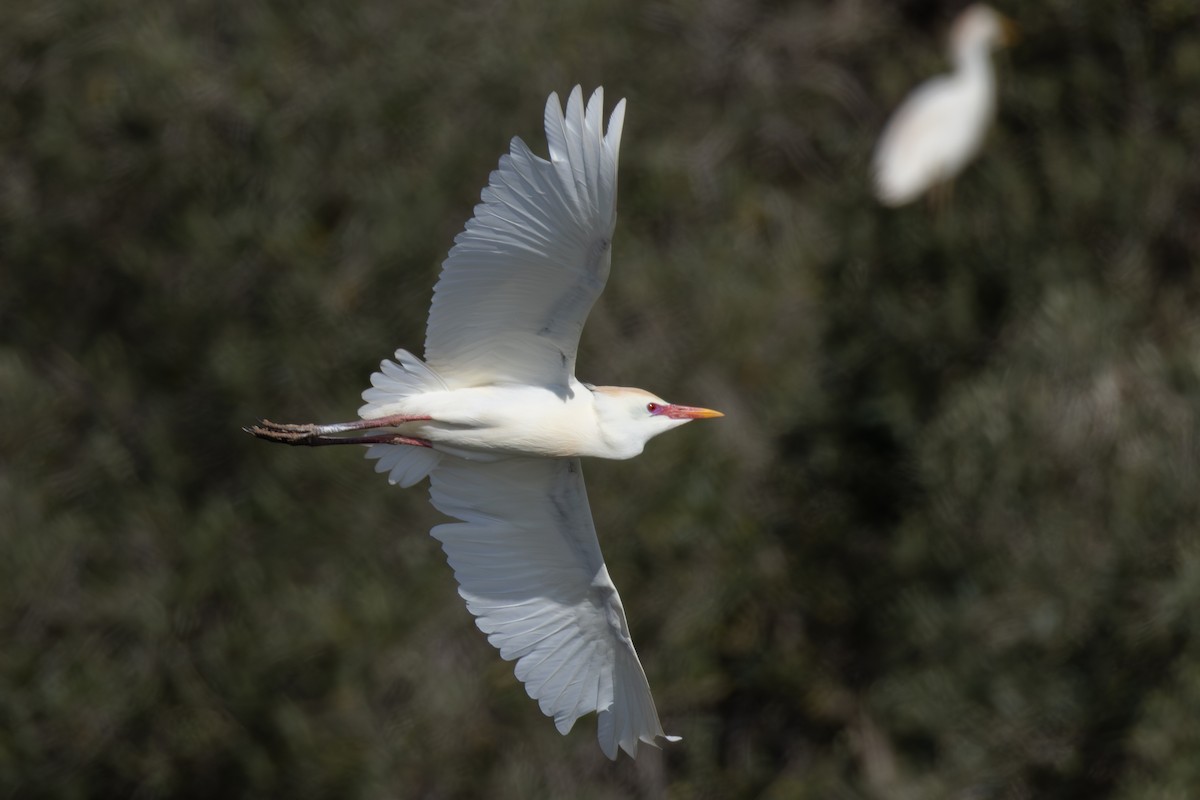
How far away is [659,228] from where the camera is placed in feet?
30.6

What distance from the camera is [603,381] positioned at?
8578 mm

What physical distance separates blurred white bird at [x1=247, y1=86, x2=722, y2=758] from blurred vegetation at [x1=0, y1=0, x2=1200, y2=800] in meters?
2.72

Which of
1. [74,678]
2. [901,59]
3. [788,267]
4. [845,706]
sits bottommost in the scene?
[845,706]

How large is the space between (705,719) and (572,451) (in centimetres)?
374

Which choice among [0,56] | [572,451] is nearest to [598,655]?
[572,451]

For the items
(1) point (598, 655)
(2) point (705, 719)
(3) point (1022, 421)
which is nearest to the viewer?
(1) point (598, 655)

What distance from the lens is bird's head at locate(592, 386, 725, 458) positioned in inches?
210

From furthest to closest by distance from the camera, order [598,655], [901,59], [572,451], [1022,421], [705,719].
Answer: [901,59] → [705,719] → [1022,421] → [598,655] → [572,451]

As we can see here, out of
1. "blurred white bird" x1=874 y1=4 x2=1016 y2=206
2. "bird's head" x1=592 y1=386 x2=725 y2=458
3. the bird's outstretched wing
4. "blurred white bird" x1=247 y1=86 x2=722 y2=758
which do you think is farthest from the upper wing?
"blurred white bird" x1=874 y1=4 x2=1016 y2=206

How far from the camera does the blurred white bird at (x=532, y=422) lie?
4852 millimetres

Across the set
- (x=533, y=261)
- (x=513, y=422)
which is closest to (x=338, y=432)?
(x=513, y=422)

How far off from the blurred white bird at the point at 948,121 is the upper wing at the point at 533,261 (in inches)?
162

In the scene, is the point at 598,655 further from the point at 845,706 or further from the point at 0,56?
the point at 0,56

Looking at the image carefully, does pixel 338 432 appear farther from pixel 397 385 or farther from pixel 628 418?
pixel 628 418
